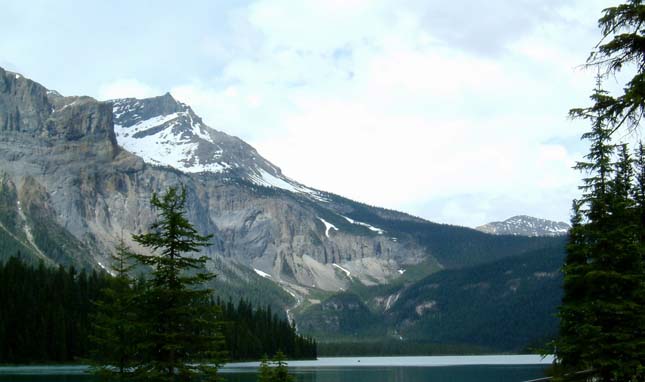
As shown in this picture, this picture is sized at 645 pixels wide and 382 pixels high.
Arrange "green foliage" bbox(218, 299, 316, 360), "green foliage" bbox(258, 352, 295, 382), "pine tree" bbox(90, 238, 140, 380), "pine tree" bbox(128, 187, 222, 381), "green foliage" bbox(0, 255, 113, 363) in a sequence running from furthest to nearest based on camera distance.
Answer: "green foliage" bbox(218, 299, 316, 360) < "green foliage" bbox(0, 255, 113, 363) < "green foliage" bbox(258, 352, 295, 382) < "pine tree" bbox(90, 238, 140, 380) < "pine tree" bbox(128, 187, 222, 381)

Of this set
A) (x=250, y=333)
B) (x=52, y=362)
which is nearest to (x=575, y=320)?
(x=52, y=362)

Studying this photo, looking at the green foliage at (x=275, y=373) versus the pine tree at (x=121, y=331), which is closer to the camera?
the pine tree at (x=121, y=331)

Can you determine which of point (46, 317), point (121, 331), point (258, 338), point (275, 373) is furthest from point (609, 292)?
point (258, 338)

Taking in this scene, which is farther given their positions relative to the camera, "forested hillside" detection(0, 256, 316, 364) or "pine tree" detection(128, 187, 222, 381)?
"forested hillside" detection(0, 256, 316, 364)

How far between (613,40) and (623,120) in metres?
1.69

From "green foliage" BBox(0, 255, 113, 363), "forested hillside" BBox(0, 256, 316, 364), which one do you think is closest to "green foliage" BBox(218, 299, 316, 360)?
"forested hillside" BBox(0, 256, 316, 364)

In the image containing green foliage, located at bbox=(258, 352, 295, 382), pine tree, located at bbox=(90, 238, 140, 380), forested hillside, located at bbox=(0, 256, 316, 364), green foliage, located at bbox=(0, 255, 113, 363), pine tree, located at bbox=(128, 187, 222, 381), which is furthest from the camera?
forested hillside, located at bbox=(0, 256, 316, 364)

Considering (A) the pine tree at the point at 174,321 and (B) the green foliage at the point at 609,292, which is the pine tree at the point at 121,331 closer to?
(A) the pine tree at the point at 174,321

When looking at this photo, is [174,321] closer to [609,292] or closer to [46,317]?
[609,292]

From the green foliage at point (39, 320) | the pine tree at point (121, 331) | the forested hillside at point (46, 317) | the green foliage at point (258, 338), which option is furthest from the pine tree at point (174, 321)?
the green foliage at point (258, 338)

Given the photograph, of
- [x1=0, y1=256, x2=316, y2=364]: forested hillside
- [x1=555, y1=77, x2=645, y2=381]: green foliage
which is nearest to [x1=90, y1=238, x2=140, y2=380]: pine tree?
[x1=555, y1=77, x2=645, y2=381]: green foliage

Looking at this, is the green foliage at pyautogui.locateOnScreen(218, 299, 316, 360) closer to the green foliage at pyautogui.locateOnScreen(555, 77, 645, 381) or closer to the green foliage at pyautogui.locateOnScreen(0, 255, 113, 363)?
the green foliage at pyautogui.locateOnScreen(0, 255, 113, 363)

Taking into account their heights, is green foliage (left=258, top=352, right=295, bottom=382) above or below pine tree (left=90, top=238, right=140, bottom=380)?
below

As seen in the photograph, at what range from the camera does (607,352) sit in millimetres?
31812
